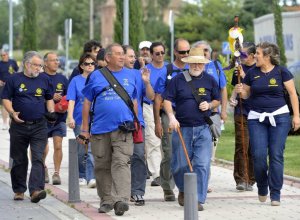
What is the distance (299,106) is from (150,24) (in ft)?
274

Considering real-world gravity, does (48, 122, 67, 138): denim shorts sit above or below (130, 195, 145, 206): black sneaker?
above

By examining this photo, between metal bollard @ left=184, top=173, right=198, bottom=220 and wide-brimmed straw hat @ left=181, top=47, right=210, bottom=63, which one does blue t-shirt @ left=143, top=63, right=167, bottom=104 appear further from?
metal bollard @ left=184, top=173, right=198, bottom=220

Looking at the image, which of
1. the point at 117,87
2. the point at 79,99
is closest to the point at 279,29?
the point at 79,99

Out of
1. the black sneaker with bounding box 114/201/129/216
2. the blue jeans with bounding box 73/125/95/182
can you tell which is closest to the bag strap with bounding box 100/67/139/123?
the black sneaker with bounding box 114/201/129/216

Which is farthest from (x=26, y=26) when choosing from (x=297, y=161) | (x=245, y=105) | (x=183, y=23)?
(x=183, y=23)

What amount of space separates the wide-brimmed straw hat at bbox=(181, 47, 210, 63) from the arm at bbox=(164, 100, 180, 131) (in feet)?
1.77

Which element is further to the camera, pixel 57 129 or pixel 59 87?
pixel 57 129

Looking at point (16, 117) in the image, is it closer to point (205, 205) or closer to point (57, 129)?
point (57, 129)

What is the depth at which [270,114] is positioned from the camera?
37.6ft

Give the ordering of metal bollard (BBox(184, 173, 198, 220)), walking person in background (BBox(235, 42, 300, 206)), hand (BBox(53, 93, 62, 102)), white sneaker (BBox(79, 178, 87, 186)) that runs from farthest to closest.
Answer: hand (BBox(53, 93, 62, 102)) < white sneaker (BBox(79, 178, 87, 186)) < walking person in background (BBox(235, 42, 300, 206)) < metal bollard (BBox(184, 173, 198, 220))

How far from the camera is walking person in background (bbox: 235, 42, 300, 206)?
1146 centimetres

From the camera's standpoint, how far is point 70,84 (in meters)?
13.6

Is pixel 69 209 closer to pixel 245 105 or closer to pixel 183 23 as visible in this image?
pixel 245 105

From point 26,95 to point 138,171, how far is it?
1.74 m
